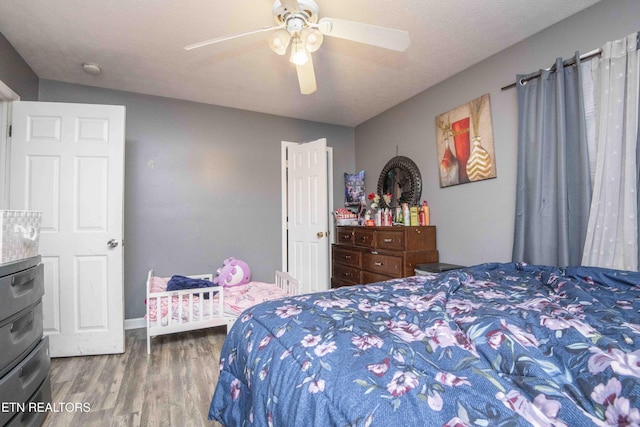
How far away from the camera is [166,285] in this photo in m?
3.01

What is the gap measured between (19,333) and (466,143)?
330cm

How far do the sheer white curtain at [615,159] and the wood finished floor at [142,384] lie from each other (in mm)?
2510

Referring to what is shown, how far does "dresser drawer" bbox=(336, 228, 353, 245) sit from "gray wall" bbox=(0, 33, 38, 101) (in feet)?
10.7

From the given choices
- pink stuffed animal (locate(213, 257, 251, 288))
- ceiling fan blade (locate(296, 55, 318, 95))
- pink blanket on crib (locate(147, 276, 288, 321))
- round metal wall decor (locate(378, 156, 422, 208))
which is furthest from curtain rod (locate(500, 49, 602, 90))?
pink stuffed animal (locate(213, 257, 251, 288))

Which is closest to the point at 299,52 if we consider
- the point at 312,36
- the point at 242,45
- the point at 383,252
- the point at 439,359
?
the point at 312,36

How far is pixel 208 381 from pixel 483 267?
6.45 ft

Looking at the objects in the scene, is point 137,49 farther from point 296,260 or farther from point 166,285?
point 296,260

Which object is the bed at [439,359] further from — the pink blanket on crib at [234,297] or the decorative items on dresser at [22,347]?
the pink blanket on crib at [234,297]

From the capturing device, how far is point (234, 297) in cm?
299

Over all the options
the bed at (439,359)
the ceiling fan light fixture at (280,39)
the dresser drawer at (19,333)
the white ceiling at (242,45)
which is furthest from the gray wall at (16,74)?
the bed at (439,359)

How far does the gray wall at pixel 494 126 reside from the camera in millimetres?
1926

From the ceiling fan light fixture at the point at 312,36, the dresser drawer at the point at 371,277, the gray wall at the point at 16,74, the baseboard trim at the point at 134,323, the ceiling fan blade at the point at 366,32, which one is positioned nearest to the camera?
the ceiling fan blade at the point at 366,32

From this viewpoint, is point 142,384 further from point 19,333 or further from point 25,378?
point 19,333

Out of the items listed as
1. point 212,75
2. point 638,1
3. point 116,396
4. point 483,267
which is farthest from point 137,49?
point 638,1
